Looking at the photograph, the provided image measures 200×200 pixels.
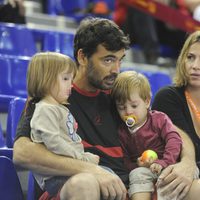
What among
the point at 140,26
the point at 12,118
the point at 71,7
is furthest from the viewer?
the point at 71,7

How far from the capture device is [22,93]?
397 cm

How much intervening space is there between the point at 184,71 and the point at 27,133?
909 millimetres

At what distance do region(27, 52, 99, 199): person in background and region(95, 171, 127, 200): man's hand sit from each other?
0.14 metres

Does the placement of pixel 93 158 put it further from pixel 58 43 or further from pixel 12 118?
pixel 58 43

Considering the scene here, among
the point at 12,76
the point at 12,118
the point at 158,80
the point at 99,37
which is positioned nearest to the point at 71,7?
the point at 158,80

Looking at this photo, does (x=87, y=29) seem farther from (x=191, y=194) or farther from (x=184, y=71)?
(x=191, y=194)

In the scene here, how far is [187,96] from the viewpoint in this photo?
295cm

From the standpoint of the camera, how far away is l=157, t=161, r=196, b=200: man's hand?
2473 mm

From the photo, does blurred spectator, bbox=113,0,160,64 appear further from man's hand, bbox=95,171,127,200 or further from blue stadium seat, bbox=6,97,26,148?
man's hand, bbox=95,171,127,200

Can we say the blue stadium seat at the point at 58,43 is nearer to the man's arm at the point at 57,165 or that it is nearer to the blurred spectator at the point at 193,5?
the blurred spectator at the point at 193,5

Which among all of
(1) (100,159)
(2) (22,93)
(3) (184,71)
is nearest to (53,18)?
(2) (22,93)

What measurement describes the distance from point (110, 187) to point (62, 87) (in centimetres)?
41

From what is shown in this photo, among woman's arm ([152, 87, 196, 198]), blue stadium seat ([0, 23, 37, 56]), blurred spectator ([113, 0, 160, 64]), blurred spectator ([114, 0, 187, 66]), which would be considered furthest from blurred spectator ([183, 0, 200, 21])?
woman's arm ([152, 87, 196, 198])

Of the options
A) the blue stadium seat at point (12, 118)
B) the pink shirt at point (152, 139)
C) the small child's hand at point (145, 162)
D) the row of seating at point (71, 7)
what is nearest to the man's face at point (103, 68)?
the pink shirt at point (152, 139)
